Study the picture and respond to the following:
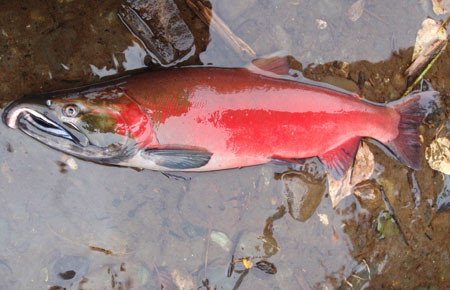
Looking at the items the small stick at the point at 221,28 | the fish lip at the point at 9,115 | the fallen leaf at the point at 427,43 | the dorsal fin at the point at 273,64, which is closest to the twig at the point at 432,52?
the fallen leaf at the point at 427,43

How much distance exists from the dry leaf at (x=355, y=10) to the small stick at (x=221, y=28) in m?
1.15

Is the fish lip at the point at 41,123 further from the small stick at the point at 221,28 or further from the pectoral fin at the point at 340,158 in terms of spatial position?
the pectoral fin at the point at 340,158

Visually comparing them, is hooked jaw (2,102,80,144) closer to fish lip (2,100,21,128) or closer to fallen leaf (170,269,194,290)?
fish lip (2,100,21,128)

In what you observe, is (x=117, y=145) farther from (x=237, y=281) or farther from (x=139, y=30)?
(x=237, y=281)

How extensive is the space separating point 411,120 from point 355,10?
4.24 ft

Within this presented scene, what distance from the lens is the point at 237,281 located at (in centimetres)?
348

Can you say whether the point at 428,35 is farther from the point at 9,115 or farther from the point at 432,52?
the point at 9,115

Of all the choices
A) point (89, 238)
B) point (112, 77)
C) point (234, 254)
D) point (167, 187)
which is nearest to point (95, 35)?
point (112, 77)

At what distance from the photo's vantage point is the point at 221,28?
3.30 m

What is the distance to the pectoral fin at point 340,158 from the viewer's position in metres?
3.33

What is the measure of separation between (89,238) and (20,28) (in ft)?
6.92

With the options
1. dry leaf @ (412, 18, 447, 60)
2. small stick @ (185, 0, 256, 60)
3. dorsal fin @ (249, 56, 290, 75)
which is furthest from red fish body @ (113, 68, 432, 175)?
dry leaf @ (412, 18, 447, 60)

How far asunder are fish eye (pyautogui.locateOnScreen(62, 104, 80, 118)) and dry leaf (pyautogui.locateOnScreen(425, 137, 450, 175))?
11.8 feet

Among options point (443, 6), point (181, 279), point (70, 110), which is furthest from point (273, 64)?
point (181, 279)
